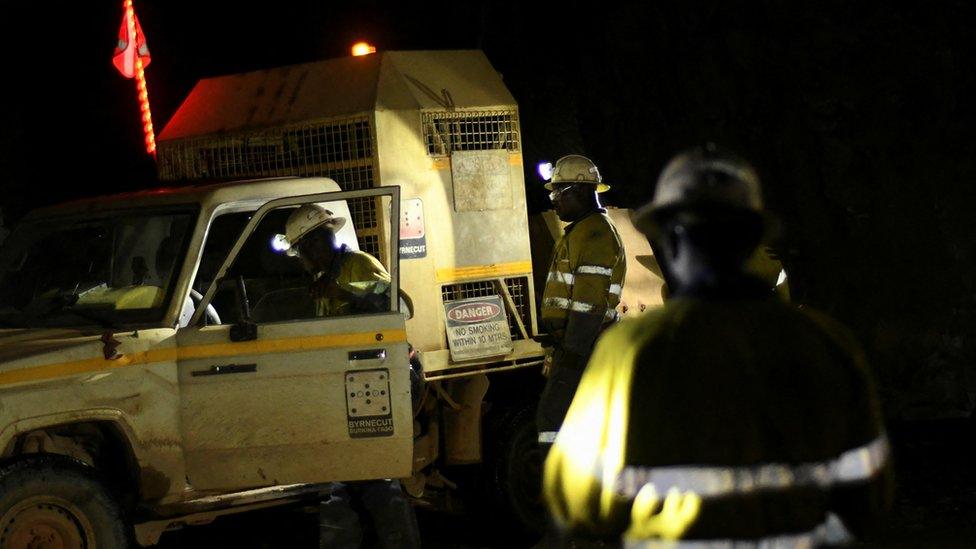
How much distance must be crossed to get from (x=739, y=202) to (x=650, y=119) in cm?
1355

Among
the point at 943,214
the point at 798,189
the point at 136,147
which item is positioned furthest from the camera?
the point at 136,147

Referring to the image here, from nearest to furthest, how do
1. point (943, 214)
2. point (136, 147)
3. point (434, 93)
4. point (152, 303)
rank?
point (152, 303) → point (434, 93) → point (943, 214) → point (136, 147)

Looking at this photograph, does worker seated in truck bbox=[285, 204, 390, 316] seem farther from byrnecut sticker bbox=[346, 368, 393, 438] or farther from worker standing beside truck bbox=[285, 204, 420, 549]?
byrnecut sticker bbox=[346, 368, 393, 438]

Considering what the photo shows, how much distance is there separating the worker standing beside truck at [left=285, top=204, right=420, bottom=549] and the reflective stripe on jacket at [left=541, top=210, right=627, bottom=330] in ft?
3.08

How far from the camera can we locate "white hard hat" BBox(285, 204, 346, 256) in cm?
661

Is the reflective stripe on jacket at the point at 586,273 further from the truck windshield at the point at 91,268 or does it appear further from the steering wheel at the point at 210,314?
the truck windshield at the point at 91,268

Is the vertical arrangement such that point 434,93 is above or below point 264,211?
above

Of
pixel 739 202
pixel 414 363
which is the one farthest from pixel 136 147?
pixel 739 202

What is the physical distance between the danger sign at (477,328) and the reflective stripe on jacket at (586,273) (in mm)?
746

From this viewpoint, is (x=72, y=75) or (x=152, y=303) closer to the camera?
(x=152, y=303)

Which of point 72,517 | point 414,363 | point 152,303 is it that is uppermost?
point 152,303

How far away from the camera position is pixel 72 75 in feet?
46.5

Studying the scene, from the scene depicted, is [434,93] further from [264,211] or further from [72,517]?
[72,517]

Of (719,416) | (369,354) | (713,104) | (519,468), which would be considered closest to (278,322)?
(369,354)
